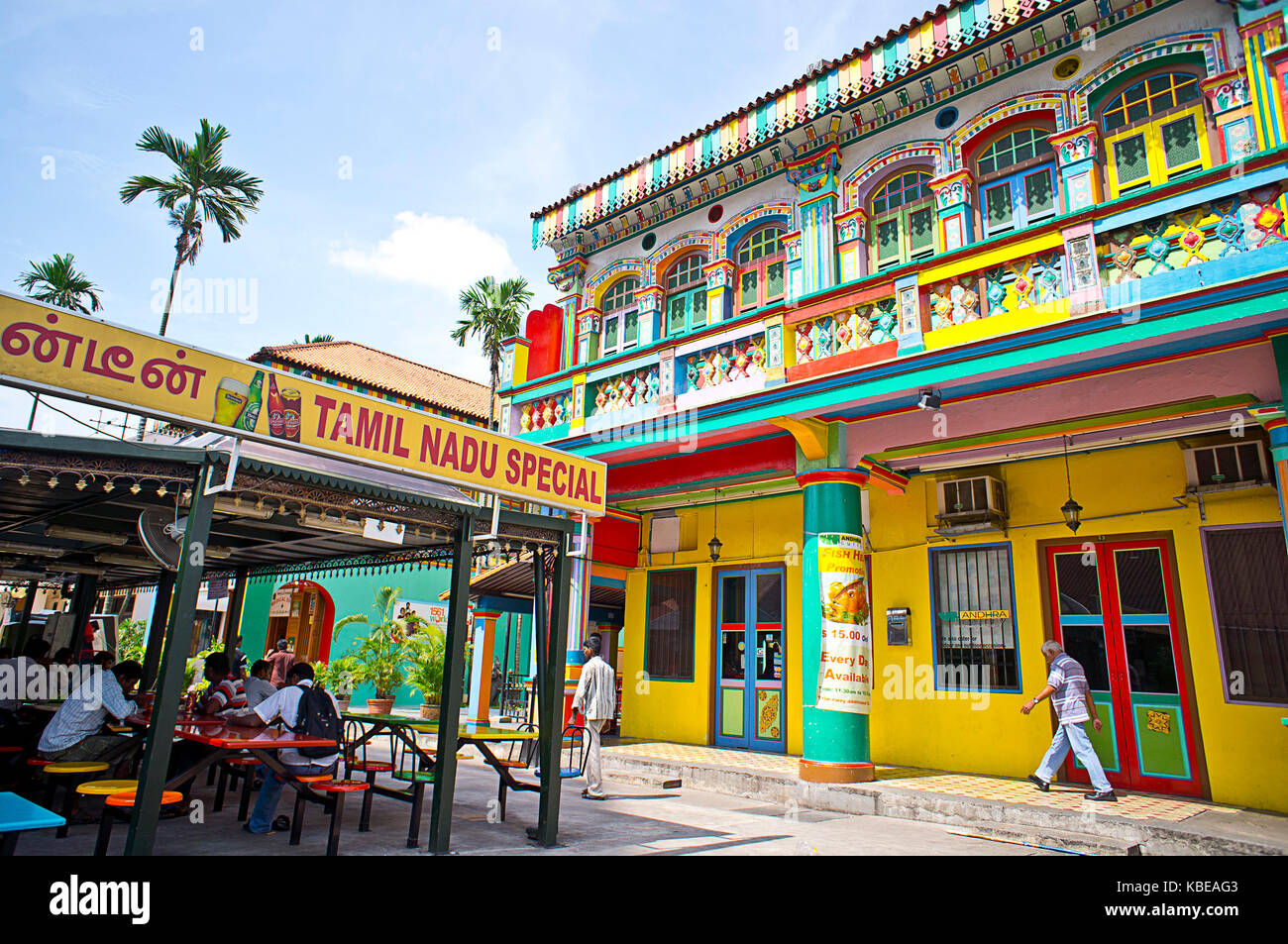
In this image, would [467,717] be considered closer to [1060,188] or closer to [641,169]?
[641,169]

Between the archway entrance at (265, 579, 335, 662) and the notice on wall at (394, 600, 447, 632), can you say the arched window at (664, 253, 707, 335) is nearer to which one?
the notice on wall at (394, 600, 447, 632)

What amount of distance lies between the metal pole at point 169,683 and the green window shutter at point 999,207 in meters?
9.19

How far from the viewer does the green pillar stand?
9.12 metres

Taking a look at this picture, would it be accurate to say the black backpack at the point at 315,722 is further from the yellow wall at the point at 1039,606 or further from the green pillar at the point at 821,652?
the yellow wall at the point at 1039,606

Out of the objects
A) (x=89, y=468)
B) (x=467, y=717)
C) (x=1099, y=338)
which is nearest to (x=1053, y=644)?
(x=1099, y=338)

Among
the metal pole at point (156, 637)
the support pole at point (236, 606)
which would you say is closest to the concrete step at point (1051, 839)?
the support pole at point (236, 606)

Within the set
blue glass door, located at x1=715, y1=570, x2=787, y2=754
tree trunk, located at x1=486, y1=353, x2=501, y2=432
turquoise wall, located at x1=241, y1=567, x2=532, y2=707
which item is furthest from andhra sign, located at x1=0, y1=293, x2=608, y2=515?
tree trunk, located at x1=486, y1=353, x2=501, y2=432

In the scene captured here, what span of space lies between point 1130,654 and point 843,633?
3.63 m

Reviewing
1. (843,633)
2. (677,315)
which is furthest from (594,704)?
(677,315)

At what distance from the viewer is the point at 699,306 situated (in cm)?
1252

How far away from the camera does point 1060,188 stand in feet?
29.6

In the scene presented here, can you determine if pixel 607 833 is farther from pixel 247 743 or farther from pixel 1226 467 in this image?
pixel 1226 467

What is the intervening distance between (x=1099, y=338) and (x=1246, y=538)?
3453 millimetres

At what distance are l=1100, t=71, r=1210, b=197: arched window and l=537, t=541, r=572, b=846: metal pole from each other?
291 inches
